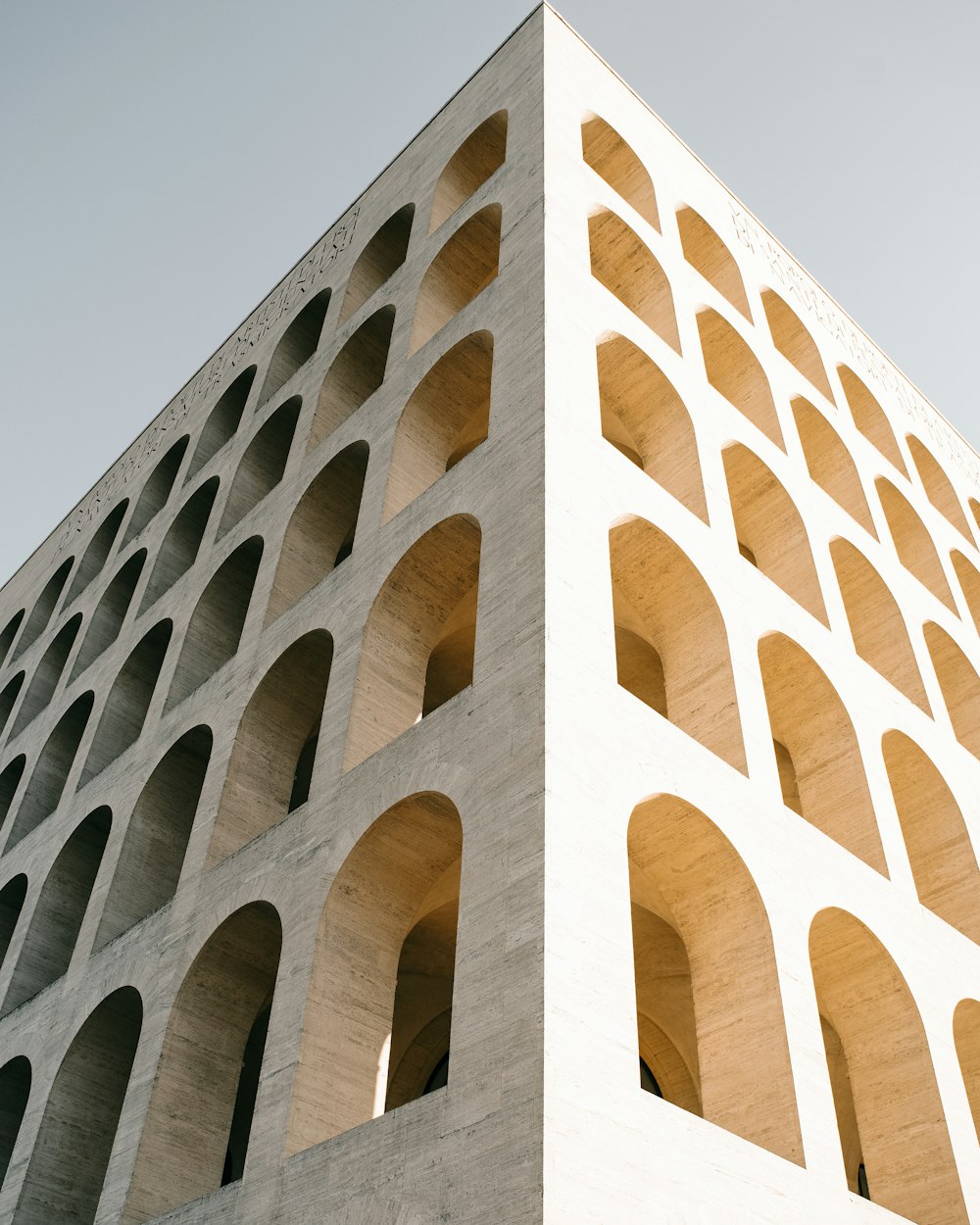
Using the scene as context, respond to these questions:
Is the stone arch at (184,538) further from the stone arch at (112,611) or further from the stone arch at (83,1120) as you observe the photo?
the stone arch at (83,1120)

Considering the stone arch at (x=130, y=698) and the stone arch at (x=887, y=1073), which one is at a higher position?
the stone arch at (x=130, y=698)

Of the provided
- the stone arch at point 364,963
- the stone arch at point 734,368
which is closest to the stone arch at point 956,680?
the stone arch at point 734,368

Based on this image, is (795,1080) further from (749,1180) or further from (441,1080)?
(441,1080)

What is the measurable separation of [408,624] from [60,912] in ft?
22.6

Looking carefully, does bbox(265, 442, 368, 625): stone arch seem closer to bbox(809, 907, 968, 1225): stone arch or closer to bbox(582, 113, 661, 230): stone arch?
bbox(582, 113, 661, 230): stone arch

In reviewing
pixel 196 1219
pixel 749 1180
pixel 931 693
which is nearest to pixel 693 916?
pixel 749 1180

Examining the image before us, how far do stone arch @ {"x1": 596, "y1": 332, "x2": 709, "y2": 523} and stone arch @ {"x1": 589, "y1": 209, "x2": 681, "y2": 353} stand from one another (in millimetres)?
1555

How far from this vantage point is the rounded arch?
11461 millimetres

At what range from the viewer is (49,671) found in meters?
22.3

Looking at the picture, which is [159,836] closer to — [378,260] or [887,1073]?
[887,1073]

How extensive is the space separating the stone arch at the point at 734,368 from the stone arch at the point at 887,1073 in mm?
7653

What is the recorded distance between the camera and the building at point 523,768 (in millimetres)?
7980

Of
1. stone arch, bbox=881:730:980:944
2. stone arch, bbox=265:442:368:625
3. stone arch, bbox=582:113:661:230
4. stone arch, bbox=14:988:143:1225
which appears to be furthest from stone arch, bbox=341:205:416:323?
stone arch, bbox=14:988:143:1225

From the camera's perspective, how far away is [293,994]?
9.52 meters
